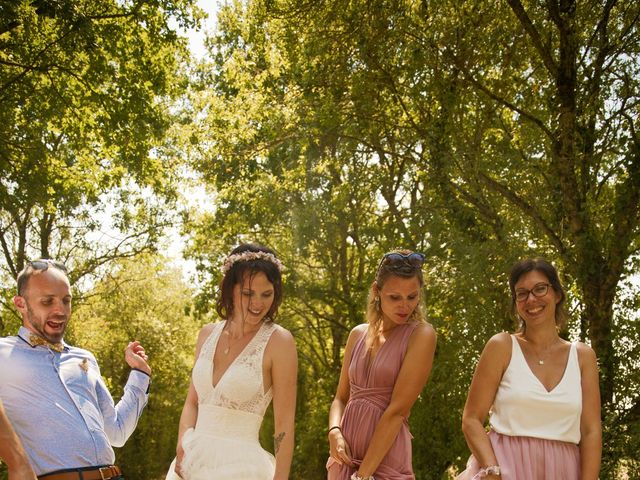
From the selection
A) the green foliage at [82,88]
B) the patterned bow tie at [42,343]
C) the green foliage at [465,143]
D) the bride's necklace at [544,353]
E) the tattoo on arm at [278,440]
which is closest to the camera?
the tattoo on arm at [278,440]

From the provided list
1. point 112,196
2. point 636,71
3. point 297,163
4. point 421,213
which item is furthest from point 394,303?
point 112,196

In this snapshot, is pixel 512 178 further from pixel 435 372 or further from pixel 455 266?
pixel 435 372

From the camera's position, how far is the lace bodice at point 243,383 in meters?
4.27

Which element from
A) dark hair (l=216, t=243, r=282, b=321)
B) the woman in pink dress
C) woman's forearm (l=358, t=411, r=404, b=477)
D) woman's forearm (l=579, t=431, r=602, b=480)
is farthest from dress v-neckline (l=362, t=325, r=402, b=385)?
woman's forearm (l=579, t=431, r=602, b=480)

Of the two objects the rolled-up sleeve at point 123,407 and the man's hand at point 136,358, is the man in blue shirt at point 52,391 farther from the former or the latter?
the man's hand at point 136,358

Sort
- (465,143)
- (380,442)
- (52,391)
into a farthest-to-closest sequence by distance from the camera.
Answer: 1. (465,143)
2. (380,442)
3. (52,391)

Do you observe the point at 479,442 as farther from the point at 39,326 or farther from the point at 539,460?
the point at 39,326

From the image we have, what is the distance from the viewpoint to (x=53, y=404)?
4156 mm

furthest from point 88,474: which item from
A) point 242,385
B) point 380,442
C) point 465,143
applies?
point 465,143

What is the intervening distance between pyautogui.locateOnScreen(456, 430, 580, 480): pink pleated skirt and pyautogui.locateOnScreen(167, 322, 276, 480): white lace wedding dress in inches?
46.7

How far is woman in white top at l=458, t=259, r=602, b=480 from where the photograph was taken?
170 inches

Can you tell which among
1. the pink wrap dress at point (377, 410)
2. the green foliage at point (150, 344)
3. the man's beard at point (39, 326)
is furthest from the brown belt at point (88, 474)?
the green foliage at point (150, 344)

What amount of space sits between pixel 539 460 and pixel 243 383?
62.9 inches

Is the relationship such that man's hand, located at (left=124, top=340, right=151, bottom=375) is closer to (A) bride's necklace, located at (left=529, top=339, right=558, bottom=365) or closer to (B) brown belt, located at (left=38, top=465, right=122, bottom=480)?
(B) brown belt, located at (left=38, top=465, right=122, bottom=480)
